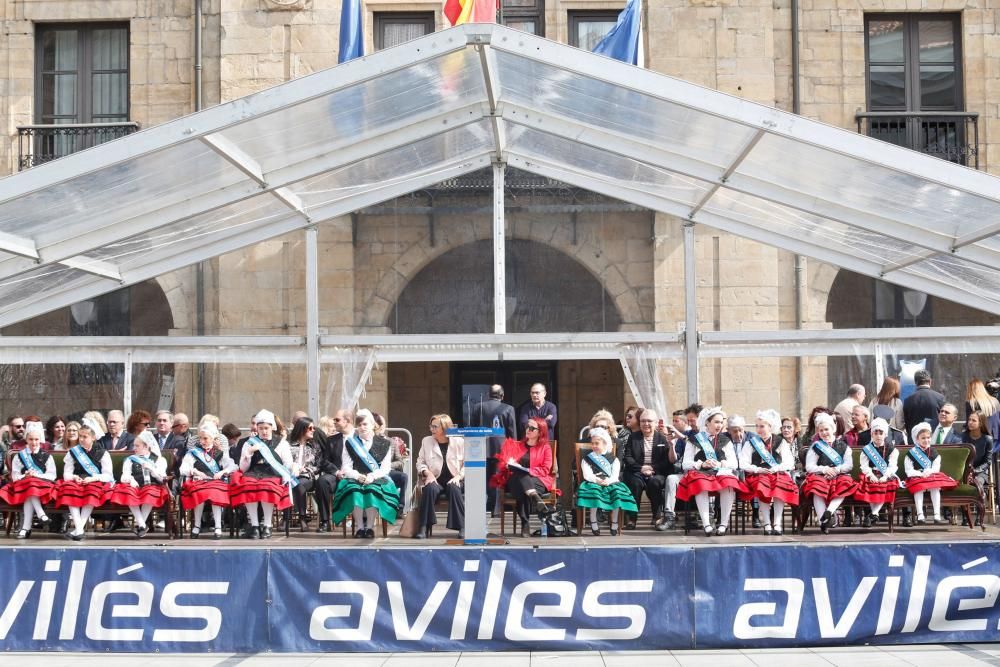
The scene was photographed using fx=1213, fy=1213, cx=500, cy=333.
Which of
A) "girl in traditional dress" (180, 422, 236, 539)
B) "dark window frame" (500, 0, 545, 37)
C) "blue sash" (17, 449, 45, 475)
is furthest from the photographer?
"dark window frame" (500, 0, 545, 37)

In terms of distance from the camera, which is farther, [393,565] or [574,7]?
[574,7]

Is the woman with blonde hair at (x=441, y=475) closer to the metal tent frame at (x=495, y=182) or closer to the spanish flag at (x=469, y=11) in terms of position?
the metal tent frame at (x=495, y=182)

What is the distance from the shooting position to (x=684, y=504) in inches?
523

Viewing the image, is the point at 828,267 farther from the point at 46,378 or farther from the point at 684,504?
the point at 46,378

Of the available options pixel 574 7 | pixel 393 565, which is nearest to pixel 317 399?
pixel 393 565

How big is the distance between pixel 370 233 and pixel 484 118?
16.4 ft

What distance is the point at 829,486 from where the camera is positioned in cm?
1280

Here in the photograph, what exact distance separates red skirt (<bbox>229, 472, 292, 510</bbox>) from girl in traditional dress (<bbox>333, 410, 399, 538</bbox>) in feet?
1.97

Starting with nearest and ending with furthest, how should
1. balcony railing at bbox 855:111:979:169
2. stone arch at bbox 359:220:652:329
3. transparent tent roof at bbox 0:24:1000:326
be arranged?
transparent tent roof at bbox 0:24:1000:326
stone arch at bbox 359:220:652:329
balcony railing at bbox 855:111:979:169

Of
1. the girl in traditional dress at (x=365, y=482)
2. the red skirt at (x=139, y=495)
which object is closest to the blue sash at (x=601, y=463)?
the girl in traditional dress at (x=365, y=482)

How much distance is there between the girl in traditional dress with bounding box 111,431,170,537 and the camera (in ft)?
42.7

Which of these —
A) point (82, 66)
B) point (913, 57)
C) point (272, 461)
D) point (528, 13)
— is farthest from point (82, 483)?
point (913, 57)

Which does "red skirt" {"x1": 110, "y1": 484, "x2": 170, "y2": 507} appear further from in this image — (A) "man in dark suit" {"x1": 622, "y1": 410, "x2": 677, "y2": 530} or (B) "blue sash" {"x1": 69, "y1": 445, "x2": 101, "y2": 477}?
(A) "man in dark suit" {"x1": 622, "y1": 410, "x2": 677, "y2": 530}

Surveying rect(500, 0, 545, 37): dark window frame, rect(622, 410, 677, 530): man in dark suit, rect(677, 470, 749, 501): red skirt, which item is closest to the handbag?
rect(622, 410, 677, 530): man in dark suit
